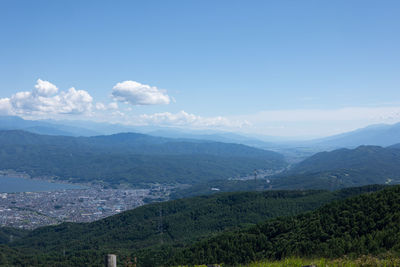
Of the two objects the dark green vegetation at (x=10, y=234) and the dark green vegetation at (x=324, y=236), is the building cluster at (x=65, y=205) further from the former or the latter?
the dark green vegetation at (x=324, y=236)

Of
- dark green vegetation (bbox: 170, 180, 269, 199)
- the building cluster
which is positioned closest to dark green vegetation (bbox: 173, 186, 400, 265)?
the building cluster

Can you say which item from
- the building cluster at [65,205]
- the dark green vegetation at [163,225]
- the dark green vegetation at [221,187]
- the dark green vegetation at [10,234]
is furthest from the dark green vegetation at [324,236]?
the dark green vegetation at [221,187]

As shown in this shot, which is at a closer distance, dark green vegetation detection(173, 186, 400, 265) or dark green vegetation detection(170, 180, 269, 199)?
dark green vegetation detection(173, 186, 400, 265)

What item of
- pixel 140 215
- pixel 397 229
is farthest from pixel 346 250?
pixel 140 215

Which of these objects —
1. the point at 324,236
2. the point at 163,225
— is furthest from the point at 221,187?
the point at 324,236

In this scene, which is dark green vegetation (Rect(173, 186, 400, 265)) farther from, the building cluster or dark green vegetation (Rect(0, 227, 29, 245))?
the building cluster

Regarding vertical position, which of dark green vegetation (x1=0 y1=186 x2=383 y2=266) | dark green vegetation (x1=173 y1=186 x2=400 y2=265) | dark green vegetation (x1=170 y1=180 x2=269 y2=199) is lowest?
dark green vegetation (x1=170 y1=180 x2=269 y2=199)
